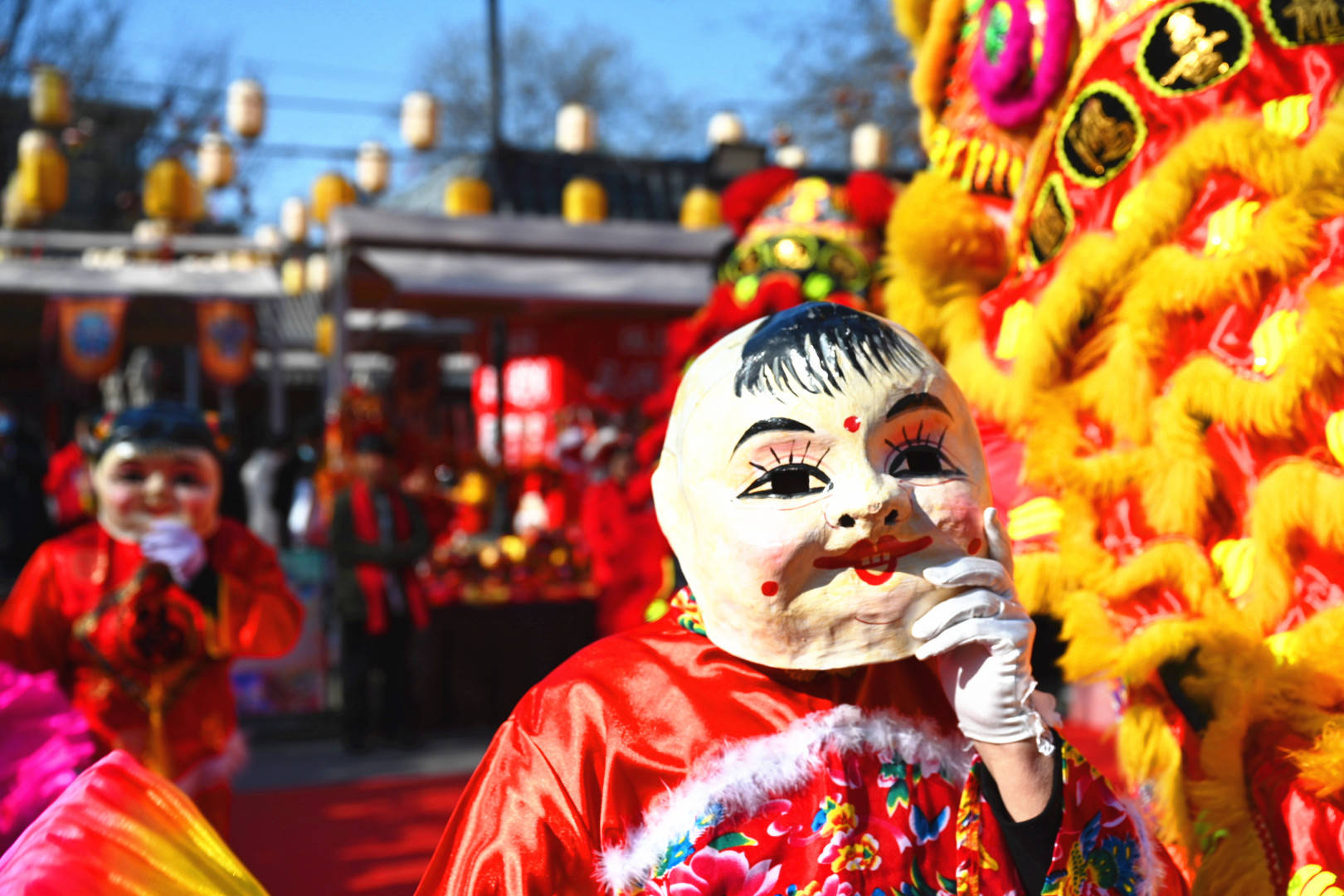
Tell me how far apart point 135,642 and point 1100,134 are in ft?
7.71

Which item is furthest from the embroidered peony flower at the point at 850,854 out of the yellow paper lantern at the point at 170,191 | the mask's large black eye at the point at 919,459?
the yellow paper lantern at the point at 170,191

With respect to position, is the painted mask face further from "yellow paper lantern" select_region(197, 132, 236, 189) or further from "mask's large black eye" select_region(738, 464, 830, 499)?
"yellow paper lantern" select_region(197, 132, 236, 189)

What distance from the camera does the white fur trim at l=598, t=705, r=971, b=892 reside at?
48.3 inches

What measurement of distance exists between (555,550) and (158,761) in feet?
12.1

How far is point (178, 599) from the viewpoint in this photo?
3.01 m

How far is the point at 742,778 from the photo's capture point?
1239 millimetres

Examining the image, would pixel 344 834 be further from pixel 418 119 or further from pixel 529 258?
pixel 418 119

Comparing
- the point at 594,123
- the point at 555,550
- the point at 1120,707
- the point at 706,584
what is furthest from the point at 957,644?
A: the point at 594,123

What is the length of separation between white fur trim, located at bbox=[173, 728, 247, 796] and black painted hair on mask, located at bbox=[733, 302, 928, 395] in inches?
85.5

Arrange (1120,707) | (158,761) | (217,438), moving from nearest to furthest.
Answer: (1120,707), (158,761), (217,438)

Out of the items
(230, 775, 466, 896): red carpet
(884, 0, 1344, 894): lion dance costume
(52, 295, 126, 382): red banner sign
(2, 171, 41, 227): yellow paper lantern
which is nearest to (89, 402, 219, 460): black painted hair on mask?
(230, 775, 466, 896): red carpet

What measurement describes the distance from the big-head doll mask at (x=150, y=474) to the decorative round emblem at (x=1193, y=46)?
2287 millimetres

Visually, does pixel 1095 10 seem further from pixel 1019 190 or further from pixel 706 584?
pixel 706 584

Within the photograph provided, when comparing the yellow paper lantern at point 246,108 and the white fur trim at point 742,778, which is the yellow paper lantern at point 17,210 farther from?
the white fur trim at point 742,778
